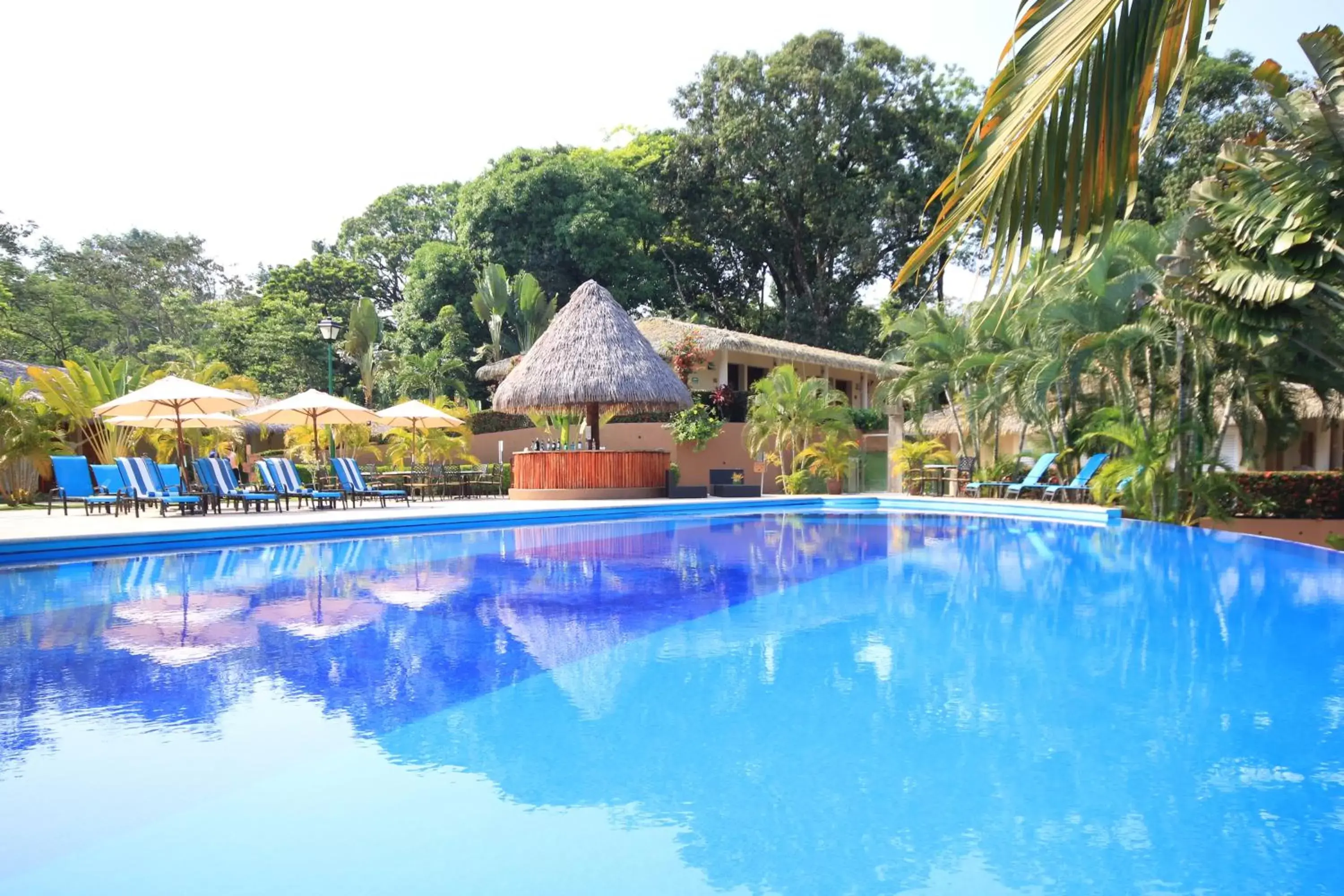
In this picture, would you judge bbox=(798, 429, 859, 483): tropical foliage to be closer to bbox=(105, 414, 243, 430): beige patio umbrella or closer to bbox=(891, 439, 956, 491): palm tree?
bbox=(891, 439, 956, 491): palm tree

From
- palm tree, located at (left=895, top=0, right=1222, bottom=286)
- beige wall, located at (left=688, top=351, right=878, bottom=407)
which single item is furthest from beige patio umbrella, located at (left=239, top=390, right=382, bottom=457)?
palm tree, located at (left=895, top=0, right=1222, bottom=286)

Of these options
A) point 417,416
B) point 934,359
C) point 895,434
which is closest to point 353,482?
point 417,416

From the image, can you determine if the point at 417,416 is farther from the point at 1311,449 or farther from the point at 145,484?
the point at 1311,449

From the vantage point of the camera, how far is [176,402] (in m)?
14.6

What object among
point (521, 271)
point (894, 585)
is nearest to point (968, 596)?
point (894, 585)

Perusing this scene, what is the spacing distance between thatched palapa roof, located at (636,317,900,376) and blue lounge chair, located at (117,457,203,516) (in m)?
11.8

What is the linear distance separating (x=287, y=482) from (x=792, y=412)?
10362 mm

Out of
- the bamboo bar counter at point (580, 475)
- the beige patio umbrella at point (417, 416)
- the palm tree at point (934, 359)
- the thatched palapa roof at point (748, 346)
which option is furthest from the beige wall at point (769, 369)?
the beige patio umbrella at point (417, 416)

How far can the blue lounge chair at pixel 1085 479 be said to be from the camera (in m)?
15.5

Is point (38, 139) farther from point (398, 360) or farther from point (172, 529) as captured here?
point (172, 529)

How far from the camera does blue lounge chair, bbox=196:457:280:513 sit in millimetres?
14891

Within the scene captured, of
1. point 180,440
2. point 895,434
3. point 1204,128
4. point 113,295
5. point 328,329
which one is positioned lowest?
point 180,440

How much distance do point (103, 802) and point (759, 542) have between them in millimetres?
9490

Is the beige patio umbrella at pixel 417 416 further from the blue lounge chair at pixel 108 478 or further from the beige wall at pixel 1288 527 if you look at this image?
the beige wall at pixel 1288 527
